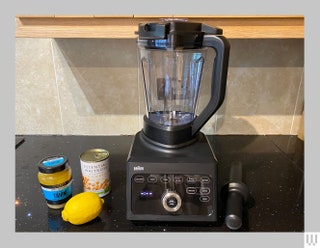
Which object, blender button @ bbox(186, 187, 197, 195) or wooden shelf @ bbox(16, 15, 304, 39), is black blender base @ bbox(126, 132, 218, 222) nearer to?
blender button @ bbox(186, 187, 197, 195)

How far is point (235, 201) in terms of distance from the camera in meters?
0.66

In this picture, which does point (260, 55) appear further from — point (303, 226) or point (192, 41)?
point (303, 226)

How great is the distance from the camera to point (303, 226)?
25.5 inches

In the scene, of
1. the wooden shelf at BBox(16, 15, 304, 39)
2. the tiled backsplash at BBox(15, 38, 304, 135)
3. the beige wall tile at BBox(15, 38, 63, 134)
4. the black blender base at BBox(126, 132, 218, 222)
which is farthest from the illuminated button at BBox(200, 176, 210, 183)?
the beige wall tile at BBox(15, 38, 63, 134)

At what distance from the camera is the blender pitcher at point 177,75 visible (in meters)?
0.59

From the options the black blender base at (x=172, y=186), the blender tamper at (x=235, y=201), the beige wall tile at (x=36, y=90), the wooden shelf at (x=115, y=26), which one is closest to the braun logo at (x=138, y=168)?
the black blender base at (x=172, y=186)

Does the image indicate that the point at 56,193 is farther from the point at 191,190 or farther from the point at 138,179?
the point at 191,190

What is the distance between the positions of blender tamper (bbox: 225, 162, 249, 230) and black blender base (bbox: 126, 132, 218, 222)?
0.04 m

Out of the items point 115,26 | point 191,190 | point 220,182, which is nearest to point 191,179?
point 191,190

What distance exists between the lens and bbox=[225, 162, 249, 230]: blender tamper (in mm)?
619

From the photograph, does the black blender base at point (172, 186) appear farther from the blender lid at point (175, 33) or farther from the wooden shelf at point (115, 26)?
the wooden shelf at point (115, 26)

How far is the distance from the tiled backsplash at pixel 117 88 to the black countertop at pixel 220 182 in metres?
0.06

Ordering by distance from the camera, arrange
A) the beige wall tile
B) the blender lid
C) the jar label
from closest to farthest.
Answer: the blender lid
the jar label
the beige wall tile

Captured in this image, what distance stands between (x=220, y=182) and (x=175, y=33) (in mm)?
482
